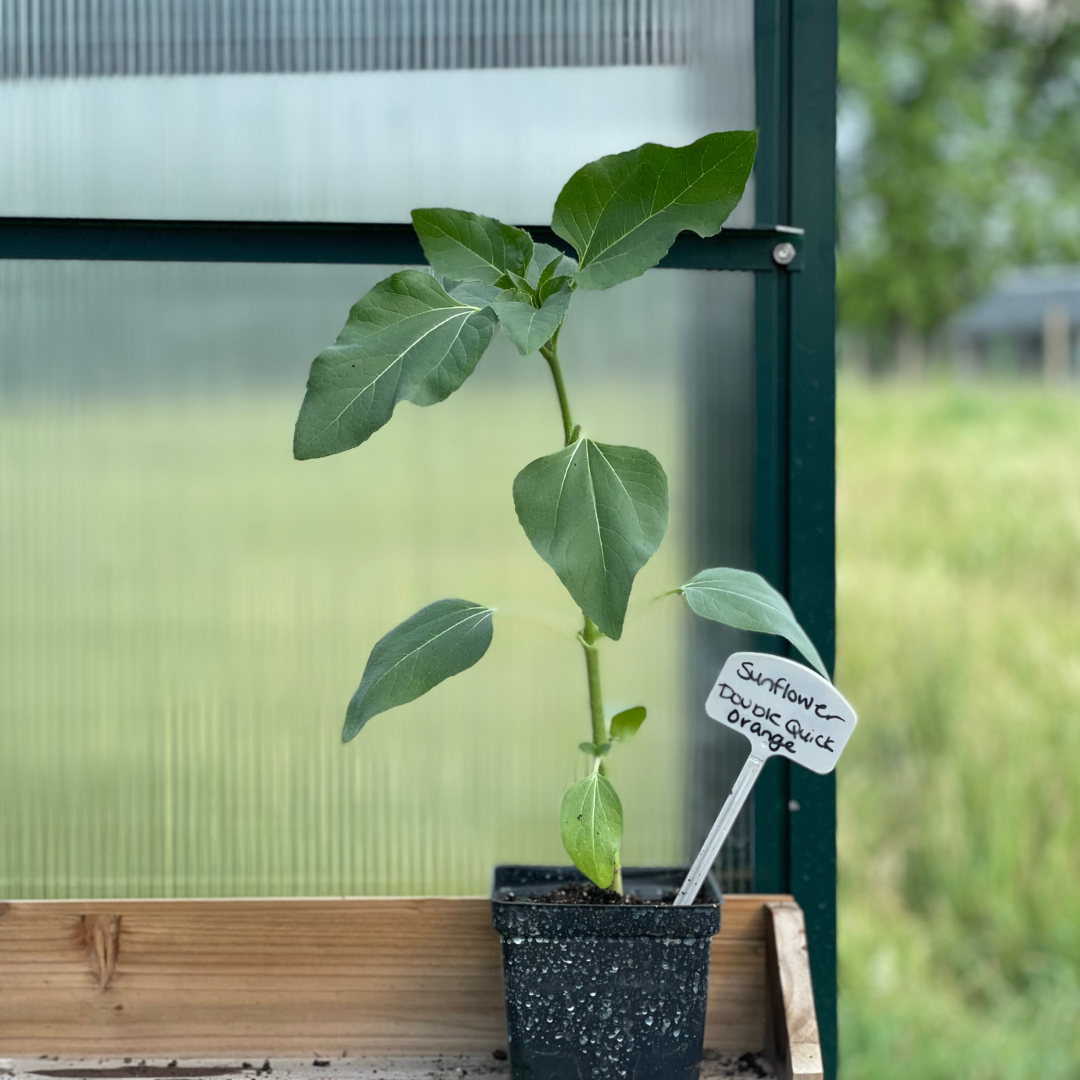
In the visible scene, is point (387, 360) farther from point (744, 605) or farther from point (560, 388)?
point (744, 605)

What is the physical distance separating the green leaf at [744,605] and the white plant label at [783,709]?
0.02 meters

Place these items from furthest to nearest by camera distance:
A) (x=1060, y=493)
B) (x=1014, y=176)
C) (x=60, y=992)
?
(x=1014, y=176)
(x=1060, y=493)
(x=60, y=992)

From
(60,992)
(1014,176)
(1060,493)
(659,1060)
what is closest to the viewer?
(659,1060)

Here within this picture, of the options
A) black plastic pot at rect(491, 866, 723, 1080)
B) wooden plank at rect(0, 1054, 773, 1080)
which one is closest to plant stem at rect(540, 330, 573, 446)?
black plastic pot at rect(491, 866, 723, 1080)

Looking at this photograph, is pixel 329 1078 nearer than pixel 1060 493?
Yes

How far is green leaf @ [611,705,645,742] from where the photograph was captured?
621 mm

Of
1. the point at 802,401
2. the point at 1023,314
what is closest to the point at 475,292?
the point at 802,401

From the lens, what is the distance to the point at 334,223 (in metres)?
0.71

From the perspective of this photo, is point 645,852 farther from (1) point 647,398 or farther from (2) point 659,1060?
(1) point 647,398

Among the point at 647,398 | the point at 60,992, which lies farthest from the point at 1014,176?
the point at 60,992

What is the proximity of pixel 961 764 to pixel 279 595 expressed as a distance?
1497mm

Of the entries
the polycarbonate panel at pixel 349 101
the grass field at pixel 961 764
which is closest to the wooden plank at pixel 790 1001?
the polycarbonate panel at pixel 349 101

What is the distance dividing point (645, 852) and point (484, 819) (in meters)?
0.13

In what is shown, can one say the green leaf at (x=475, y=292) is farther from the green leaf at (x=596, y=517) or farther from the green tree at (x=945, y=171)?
the green tree at (x=945, y=171)
